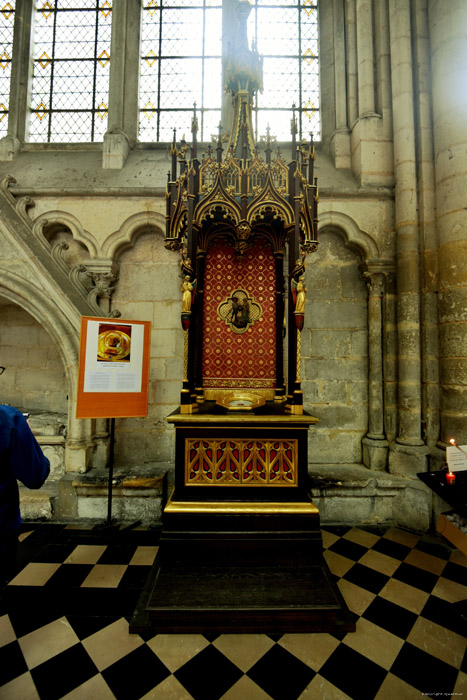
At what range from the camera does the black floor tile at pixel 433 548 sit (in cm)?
260

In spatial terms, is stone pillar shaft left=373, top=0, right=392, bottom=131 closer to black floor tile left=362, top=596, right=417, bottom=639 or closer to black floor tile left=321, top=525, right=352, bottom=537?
black floor tile left=321, top=525, right=352, bottom=537

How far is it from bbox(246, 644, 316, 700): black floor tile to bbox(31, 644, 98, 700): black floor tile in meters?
0.79

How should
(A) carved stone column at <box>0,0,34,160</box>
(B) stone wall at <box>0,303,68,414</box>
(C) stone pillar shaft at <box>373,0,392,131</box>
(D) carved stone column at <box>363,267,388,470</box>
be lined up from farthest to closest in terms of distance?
(A) carved stone column at <box>0,0,34,160</box> < (B) stone wall at <box>0,303,68,414</box> < (C) stone pillar shaft at <box>373,0,392,131</box> < (D) carved stone column at <box>363,267,388,470</box>

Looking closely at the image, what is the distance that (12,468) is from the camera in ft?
5.11

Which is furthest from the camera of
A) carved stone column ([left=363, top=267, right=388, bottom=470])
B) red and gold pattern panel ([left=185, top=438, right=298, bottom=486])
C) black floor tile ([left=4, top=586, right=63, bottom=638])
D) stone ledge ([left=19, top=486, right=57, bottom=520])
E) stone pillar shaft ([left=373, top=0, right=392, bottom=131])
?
stone pillar shaft ([left=373, top=0, right=392, bottom=131])

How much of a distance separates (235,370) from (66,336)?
5.60 ft

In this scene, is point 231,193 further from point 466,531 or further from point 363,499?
point 363,499

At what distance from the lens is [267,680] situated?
1.54m

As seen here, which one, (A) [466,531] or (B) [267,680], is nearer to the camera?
(B) [267,680]

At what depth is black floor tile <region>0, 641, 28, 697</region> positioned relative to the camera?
5.13ft

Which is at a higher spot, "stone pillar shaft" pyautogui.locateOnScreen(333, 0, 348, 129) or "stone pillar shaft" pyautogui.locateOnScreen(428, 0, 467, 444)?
"stone pillar shaft" pyautogui.locateOnScreen(333, 0, 348, 129)

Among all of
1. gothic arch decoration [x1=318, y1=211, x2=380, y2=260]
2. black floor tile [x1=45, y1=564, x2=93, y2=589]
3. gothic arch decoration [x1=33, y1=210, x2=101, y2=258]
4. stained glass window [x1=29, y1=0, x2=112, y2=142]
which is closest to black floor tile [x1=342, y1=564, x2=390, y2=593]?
black floor tile [x1=45, y1=564, x2=93, y2=589]

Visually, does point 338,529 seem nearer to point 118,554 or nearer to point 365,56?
point 118,554

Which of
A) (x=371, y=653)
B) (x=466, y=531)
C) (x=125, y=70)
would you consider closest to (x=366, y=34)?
(x=125, y=70)
